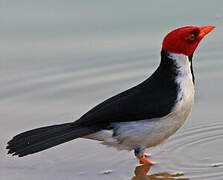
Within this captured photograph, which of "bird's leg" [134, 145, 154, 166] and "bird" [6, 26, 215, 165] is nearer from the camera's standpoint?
"bird" [6, 26, 215, 165]

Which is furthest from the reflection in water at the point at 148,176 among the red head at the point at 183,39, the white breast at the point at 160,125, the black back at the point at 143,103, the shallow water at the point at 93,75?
the red head at the point at 183,39

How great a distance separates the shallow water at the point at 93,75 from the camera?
6254mm

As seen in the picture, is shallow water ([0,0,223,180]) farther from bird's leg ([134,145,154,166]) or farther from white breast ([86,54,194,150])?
white breast ([86,54,194,150])

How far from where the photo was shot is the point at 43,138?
240 inches

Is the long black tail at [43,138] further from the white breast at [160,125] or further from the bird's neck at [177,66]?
the bird's neck at [177,66]

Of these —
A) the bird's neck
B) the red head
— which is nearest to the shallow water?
the bird's neck

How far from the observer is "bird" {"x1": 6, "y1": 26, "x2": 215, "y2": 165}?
19.7 feet

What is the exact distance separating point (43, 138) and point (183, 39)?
1466 mm

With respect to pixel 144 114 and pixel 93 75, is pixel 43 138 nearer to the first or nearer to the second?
pixel 144 114

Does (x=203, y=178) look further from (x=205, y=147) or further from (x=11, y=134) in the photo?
(x=11, y=134)

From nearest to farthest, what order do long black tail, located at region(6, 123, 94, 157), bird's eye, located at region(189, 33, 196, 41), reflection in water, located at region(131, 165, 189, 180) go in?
long black tail, located at region(6, 123, 94, 157) → reflection in water, located at region(131, 165, 189, 180) → bird's eye, located at region(189, 33, 196, 41)

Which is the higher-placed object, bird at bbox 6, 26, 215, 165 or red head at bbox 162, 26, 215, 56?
red head at bbox 162, 26, 215, 56

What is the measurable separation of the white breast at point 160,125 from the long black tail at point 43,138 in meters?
0.18

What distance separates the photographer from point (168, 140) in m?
6.64
